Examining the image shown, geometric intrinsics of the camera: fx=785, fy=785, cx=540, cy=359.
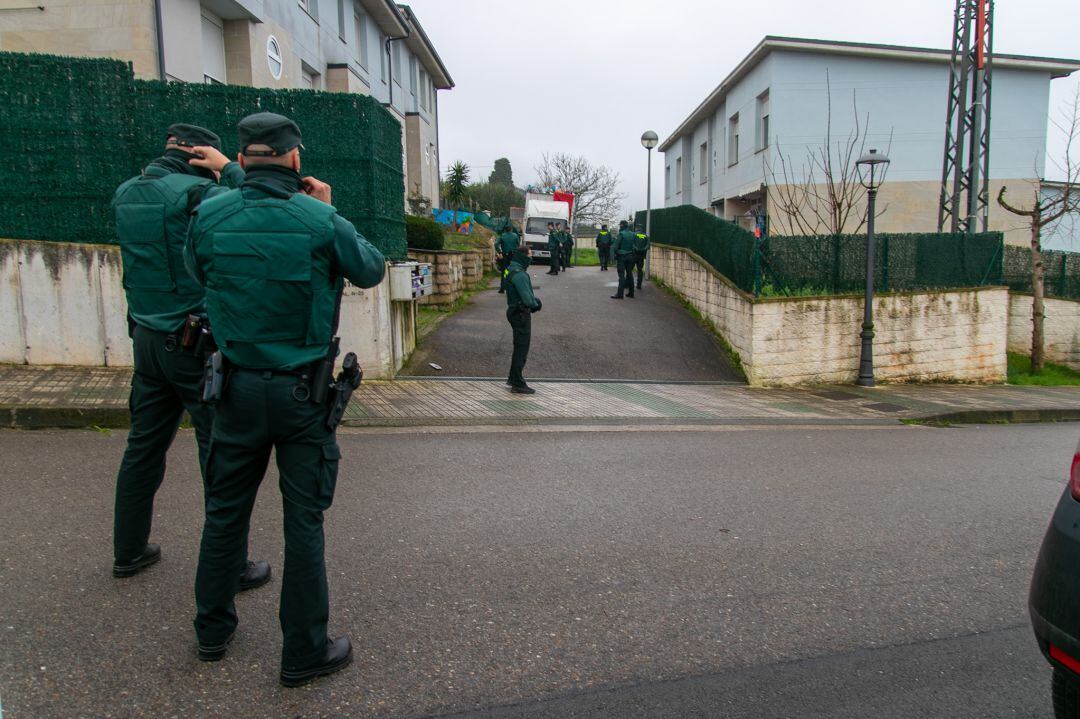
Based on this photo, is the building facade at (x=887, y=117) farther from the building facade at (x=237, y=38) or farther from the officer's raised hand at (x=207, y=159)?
the officer's raised hand at (x=207, y=159)

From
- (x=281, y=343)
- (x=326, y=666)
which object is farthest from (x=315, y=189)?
(x=326, y=666)

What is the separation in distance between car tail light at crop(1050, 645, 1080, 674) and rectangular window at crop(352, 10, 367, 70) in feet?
82.0

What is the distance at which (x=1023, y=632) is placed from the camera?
3.67m

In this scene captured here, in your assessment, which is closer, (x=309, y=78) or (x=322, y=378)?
(x=322, y=378)

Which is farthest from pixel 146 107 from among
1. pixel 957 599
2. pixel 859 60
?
pixel 859 60

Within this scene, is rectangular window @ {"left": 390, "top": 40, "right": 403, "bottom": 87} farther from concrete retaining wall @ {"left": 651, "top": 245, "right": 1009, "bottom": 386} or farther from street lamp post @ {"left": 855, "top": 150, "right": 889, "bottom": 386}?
street lamp post @ {"left": 855, "top": 150, "right": 889, "bottom": 386}

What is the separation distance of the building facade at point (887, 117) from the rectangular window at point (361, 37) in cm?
1213

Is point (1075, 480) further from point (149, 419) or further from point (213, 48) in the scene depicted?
point (213, 48)

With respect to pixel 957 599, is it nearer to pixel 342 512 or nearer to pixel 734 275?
pixel 342 512

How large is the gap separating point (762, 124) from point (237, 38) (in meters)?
16.1

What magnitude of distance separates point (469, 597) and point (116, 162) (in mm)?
8023

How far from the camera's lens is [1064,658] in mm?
2527

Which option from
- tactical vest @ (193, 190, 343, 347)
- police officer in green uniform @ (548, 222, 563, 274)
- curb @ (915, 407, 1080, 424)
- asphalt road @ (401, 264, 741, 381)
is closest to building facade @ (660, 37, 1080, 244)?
police officer in green uniform @ (548, 222, 563, 274)

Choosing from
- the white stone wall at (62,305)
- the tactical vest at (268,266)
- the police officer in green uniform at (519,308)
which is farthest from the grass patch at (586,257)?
the tactical vest at (268,266)
